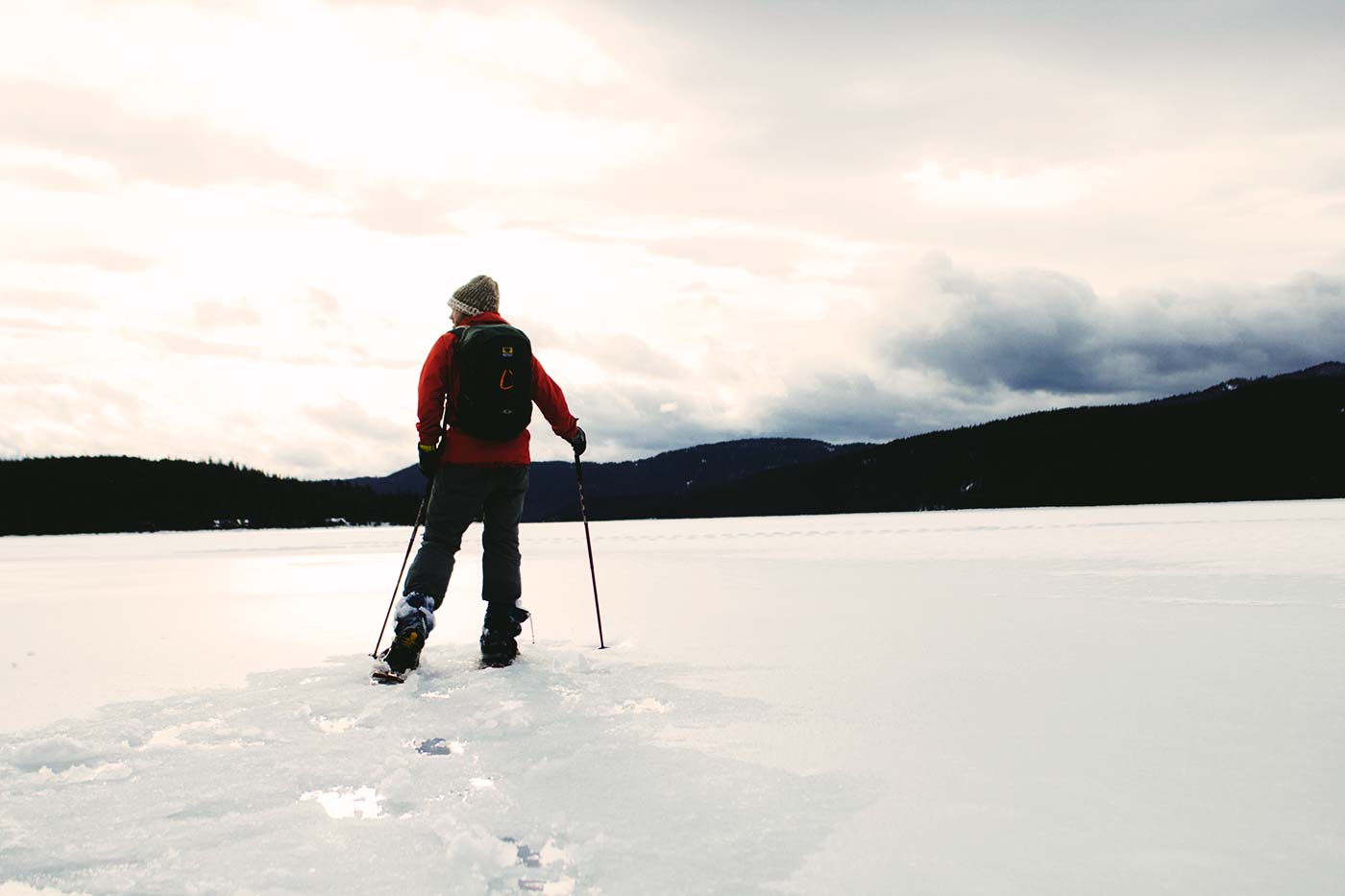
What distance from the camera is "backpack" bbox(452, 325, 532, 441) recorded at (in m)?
5.72

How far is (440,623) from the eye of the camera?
803cm

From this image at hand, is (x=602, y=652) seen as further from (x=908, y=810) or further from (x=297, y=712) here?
(x=908, y=810)

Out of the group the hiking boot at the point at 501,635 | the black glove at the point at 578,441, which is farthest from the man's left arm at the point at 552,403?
the hiking boot at the point at 501,635

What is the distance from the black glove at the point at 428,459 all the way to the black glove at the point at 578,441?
111 centimetres

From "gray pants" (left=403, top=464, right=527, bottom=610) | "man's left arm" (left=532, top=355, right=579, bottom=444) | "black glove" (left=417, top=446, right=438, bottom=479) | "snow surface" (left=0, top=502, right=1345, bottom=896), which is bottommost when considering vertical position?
"snow surface" (left=0, top=502, right=1345, bottom=896)

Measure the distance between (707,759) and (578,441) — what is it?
3.57m

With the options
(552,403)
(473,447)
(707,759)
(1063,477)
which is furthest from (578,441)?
(1063,477)

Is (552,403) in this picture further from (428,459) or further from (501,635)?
(501,635)

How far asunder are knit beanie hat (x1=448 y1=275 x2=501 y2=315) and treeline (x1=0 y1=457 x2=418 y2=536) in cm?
13249

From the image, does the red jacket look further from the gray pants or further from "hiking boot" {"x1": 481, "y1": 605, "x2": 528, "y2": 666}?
"hiking boot" {"x1": 481, "y1": 605, "x2": 528, "y2": 666}

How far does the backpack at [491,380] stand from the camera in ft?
18.8

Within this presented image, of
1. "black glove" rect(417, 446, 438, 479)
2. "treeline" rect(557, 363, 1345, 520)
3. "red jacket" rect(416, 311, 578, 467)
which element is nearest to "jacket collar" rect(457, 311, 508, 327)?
"red jacket" rect(416, 311, 578, 467)

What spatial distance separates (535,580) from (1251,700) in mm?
10230

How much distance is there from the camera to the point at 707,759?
10.9ft
